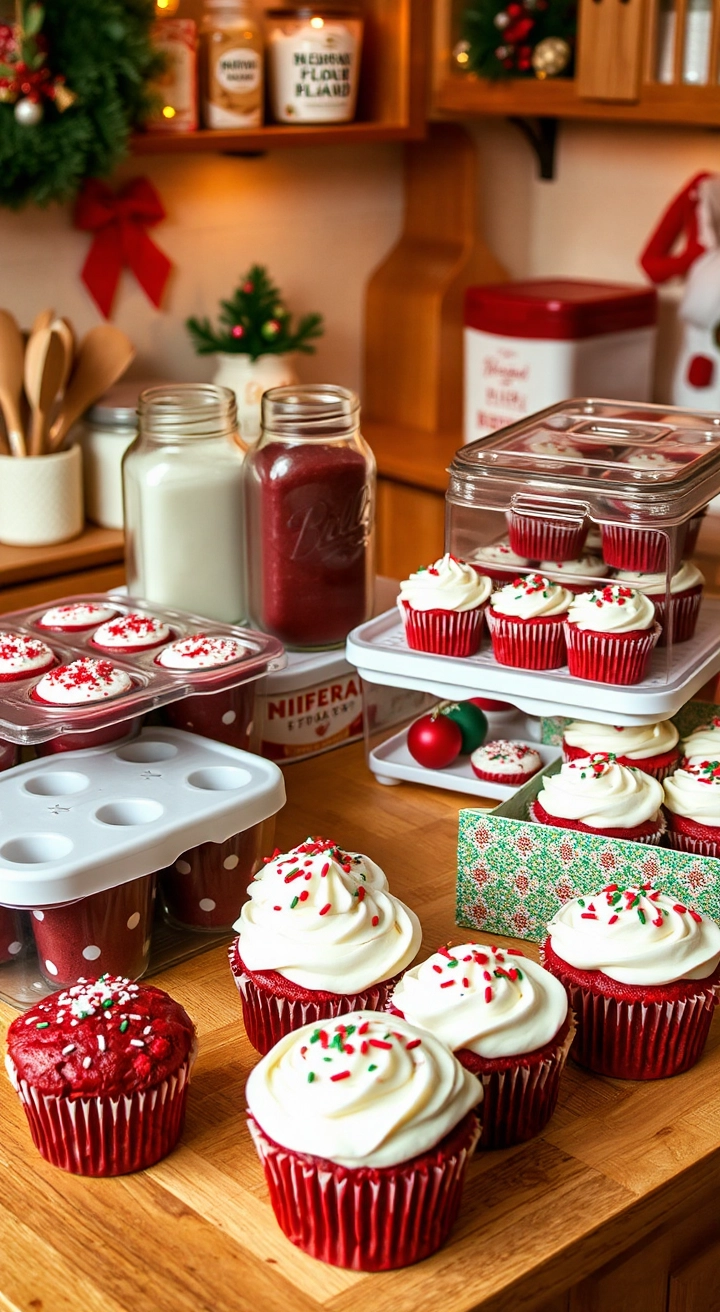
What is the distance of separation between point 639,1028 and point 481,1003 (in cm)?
13

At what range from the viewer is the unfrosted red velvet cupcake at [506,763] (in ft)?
4.20

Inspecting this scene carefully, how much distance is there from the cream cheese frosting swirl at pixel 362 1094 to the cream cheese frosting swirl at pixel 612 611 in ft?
1.55

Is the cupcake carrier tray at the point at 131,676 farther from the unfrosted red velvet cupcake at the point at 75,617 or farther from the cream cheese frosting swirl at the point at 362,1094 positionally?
the cream cheese frosting swirl at the point at 362,1094

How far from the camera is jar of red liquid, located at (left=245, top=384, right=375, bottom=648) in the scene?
132 cm

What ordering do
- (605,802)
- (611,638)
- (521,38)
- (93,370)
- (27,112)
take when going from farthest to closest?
(521,38) → (93,370) → (27,112) → (611,638) → (605,802)

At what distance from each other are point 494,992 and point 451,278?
2.11 m

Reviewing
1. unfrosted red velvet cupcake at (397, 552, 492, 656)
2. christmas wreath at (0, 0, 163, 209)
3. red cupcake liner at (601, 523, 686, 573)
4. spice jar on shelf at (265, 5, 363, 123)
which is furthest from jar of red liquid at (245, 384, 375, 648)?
spice jar on shelf at (265, 5, 363, 123)

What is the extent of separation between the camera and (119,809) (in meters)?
1.03

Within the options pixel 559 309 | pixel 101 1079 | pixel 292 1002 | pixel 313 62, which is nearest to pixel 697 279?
pixel 559 309

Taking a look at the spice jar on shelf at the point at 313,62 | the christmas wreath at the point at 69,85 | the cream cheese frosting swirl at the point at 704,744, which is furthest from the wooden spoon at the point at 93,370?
the cream cheese frosting swirl at the point at 704,744

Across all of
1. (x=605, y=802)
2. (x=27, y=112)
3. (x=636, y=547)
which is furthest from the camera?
(x=27, y=112)

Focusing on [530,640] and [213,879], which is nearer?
[213,879]

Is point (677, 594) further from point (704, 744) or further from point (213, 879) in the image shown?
point (213, 879)

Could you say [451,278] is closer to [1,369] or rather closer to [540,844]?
[1,369]
